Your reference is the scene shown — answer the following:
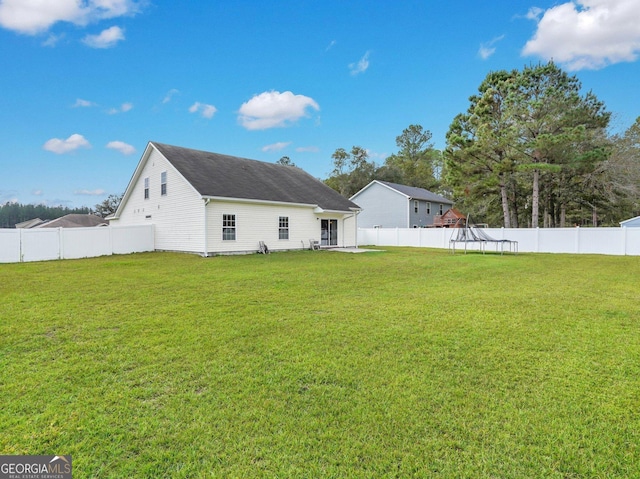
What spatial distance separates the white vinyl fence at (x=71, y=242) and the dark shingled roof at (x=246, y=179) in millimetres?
3983

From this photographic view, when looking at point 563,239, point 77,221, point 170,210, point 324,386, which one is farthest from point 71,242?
point 77,221

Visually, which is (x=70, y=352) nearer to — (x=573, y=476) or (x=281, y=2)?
(x=573, y=476)

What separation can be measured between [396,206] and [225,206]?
18.9 metres

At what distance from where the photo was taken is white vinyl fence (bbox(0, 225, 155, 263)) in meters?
12.4

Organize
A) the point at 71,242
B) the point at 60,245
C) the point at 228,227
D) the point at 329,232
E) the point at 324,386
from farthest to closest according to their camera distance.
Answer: the point at 329,232, the point at 228,227, the point at 71,242, the point at 60,245, the point at 324,386

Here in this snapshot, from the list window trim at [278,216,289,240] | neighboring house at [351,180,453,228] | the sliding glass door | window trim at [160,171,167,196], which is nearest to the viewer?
window trim at [160,171,167,196]

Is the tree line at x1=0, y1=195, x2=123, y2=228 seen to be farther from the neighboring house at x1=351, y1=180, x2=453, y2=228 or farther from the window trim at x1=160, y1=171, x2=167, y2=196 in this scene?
the window trim at x1=160, y1=171, x2=167, y2=196

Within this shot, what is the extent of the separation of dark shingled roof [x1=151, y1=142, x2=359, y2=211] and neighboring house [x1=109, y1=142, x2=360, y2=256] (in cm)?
5

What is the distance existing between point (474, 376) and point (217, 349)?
8.40ft

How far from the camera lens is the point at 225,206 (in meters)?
14.1

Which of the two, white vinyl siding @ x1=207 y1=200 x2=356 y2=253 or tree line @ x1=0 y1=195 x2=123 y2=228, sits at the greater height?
tree line @ x1=0 y1=195 x2=123 y2=228

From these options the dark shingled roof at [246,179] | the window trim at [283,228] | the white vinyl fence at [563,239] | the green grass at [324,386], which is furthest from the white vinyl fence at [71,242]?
the white vinyl fence at [563,239]

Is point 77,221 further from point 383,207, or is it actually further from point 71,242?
point 383,207

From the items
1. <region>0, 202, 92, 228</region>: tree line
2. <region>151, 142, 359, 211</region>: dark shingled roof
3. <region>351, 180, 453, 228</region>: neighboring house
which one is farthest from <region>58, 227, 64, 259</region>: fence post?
<region>0, 202, 92, 228</region>: tree line
